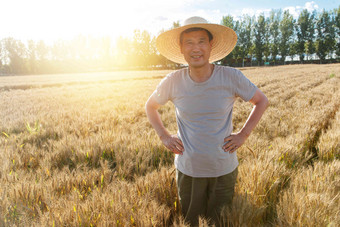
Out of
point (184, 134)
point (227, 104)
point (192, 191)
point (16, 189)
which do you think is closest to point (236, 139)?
point (227, 104)

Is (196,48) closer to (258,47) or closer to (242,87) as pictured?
(242,87)

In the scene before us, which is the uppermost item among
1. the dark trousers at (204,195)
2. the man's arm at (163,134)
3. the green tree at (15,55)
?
the green tree at (15,55)

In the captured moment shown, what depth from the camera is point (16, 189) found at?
174 cm

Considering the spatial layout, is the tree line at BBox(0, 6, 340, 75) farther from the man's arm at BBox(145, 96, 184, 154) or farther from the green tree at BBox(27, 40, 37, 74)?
the man's arm at BBox(145, 96, 184, 154)

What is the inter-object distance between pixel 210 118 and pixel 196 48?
609 mm

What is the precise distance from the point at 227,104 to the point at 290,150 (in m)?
1.40

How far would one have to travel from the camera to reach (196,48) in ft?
5.84

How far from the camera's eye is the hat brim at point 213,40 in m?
1.85

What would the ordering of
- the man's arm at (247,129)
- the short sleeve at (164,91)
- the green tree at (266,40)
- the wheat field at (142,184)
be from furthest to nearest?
the green tree at (266,40) < the short sleeve at (164,91) < the man's arm at (247,129) < the wheat field at (142,184)

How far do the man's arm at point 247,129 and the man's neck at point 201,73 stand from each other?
0.46 metres

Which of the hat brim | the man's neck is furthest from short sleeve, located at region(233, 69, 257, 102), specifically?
the hat brim

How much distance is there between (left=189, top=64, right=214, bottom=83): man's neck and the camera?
1822 millimetres

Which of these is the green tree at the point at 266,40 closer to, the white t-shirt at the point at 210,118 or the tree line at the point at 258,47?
the tree line at the point at 258,47

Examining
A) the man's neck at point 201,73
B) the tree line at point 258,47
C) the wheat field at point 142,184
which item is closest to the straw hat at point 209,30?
the man's neck at point 201,73
